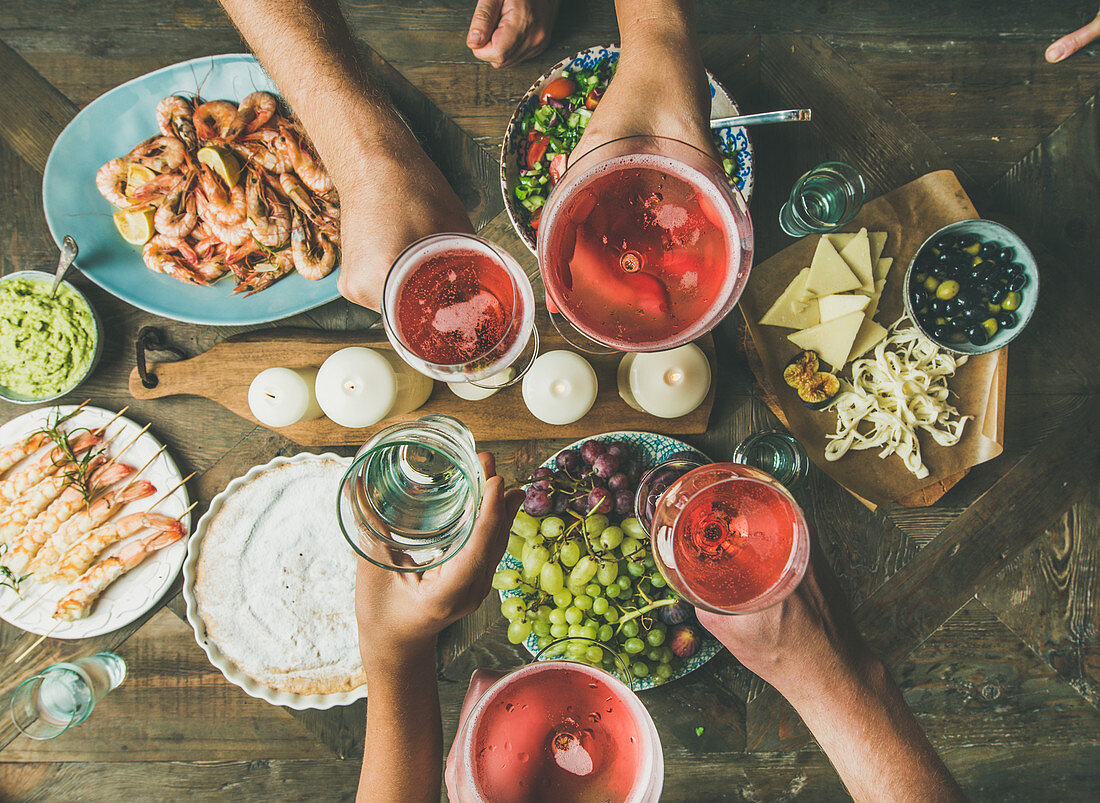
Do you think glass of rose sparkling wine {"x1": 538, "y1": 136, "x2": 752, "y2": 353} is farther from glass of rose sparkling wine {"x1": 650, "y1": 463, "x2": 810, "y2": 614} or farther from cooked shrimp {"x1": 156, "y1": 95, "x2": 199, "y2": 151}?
cooked shrimp {"x1": 156, "y1": 95, "x2": 199, "y2": 151}

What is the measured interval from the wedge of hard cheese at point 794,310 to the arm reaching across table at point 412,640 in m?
0.74

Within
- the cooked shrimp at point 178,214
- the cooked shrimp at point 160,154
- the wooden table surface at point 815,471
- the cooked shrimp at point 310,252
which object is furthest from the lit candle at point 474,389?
the cooked shrimp at point 160,154

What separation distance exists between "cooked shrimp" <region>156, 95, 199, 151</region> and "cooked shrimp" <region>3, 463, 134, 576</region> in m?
0.78

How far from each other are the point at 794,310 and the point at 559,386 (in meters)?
0.58

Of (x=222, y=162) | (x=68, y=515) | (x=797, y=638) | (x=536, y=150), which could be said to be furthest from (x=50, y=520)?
(x=797, y=638)

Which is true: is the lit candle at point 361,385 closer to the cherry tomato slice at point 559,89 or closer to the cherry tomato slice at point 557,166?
the cherry tomato slice at point 557,166

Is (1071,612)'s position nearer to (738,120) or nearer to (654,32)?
(738,120)

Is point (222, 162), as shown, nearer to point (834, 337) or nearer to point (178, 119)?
point (178, 119)

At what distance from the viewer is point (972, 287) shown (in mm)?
1265

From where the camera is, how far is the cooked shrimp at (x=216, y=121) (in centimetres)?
135

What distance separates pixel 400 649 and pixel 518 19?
51.4 inches

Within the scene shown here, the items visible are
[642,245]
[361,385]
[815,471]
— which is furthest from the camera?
[815,471]

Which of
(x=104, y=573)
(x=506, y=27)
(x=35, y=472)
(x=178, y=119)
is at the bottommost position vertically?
(x=104, y=573)

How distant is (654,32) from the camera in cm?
96
